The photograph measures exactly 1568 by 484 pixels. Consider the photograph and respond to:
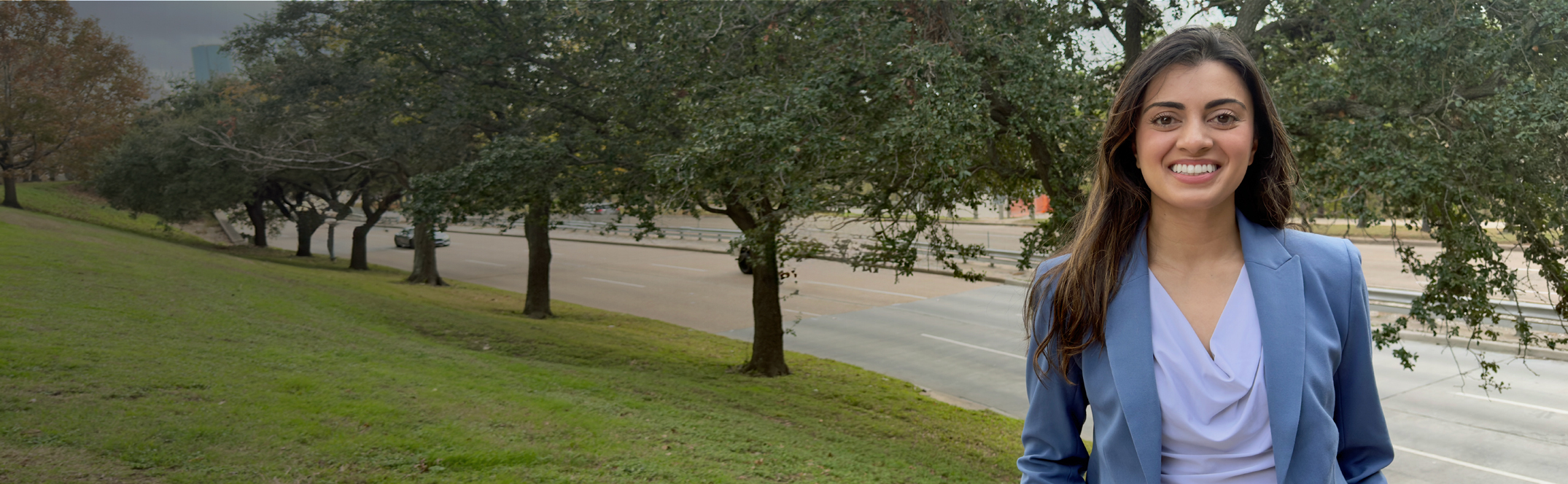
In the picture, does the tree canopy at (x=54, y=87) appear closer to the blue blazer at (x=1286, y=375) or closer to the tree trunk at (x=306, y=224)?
the tree trunk at (x=306, y=224)

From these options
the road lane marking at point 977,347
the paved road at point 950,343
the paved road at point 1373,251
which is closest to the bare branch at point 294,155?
the paved road at point 950,343

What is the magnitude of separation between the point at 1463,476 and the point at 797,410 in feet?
23.1

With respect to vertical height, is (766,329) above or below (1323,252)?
below

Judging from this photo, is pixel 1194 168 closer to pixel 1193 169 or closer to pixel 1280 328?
pixel 1193 169

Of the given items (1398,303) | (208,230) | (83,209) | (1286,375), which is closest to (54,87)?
(83,209)

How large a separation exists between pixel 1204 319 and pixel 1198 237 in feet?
0.50

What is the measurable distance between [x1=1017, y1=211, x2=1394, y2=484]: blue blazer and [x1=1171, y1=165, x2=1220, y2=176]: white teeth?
0.17m

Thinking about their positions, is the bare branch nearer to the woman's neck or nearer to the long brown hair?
the long brown hair

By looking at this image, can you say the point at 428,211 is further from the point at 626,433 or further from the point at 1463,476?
the point at 1463,476

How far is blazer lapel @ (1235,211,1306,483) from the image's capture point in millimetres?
1435

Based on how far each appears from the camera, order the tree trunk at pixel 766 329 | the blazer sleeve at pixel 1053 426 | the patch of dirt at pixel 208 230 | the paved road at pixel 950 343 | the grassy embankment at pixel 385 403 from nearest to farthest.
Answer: the blazer sleeve at pixel 1053 426
the grassy embankment at pixel 385 403
the paved road at pixel 950 343
the tree trunk at pixel 766 329
the patch of dirt at pixel 208 230

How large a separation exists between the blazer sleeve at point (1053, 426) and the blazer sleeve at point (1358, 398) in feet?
1.38

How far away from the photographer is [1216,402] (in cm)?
149

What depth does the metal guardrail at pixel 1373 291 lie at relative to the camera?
11.6 metres
